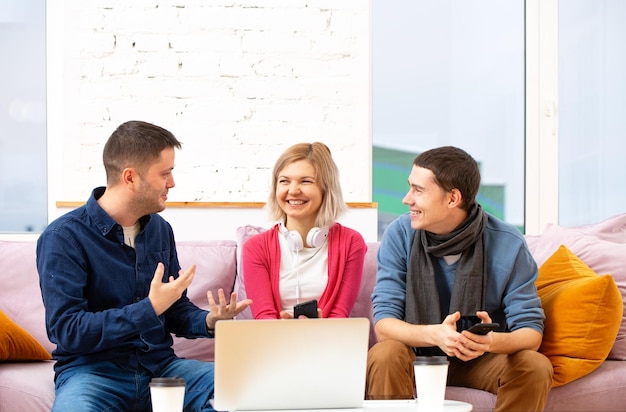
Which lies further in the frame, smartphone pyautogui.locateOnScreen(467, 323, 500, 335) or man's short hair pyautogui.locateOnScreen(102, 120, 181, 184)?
man's short hair pyautogui.locateOnScreen(102, 120, 181, 184)

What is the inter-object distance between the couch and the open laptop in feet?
2.78

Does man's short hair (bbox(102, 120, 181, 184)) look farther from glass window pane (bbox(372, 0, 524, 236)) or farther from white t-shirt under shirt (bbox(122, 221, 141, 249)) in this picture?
glass window pane (bbox(372, 0, 524, 236))

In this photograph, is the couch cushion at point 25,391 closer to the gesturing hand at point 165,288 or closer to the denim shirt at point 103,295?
the denim shirt at point 103,295

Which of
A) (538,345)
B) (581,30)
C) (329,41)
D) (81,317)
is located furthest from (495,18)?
(81,317)

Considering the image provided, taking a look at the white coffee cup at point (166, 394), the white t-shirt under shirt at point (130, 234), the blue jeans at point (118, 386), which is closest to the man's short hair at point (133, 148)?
the white t-shirt under shirt at point (130, 234)

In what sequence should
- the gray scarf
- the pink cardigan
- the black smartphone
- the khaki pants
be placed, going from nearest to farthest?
1. the black smartphone
2. the khaki pants
3. the gray scarf
4. the pink cardigan

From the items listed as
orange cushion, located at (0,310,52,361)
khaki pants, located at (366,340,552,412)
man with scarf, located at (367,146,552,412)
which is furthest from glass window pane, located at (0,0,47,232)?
khaki pants, located at (366,340,552,412)

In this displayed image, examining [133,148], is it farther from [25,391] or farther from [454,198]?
[454,198]

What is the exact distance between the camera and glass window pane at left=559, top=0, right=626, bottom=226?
4.11 m

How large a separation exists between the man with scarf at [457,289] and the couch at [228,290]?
136 millimetres

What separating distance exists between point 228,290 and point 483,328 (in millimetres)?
1100

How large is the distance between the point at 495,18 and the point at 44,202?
222cm

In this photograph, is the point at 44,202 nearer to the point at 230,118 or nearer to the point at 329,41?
the point at 230,118

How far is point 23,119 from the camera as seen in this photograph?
3.83 meters
